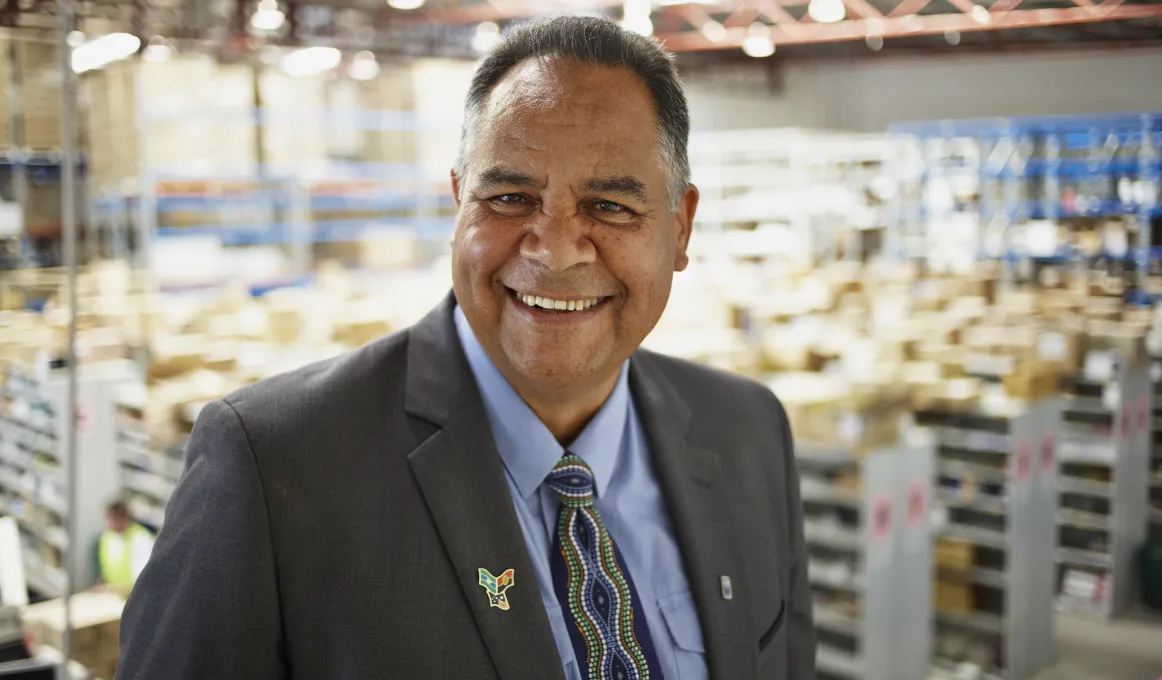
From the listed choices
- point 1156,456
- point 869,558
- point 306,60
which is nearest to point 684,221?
point 869,558

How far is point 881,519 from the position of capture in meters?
4.77

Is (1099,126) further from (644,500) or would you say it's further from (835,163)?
(835,163)

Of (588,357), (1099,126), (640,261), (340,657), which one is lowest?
(340,657)

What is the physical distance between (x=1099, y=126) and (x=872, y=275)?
567 cm

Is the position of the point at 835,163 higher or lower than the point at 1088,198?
higher

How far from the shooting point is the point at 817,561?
489cm

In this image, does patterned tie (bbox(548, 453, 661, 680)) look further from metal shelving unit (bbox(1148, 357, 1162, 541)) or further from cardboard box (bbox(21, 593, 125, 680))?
metal shelving unit (bbox(1148, 357, 1162, 541))

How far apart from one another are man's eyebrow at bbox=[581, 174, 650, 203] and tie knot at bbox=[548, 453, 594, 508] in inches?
15.1

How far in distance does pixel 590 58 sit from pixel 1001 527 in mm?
5309

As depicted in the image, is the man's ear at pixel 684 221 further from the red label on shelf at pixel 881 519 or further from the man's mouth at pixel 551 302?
the red label on shelf at pixel 881 519

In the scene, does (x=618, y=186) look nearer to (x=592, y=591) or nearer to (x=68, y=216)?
(x=592, y=591)

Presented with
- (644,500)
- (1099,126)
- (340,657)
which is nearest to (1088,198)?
(1099,126)

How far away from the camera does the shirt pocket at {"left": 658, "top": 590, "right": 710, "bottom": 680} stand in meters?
1.51

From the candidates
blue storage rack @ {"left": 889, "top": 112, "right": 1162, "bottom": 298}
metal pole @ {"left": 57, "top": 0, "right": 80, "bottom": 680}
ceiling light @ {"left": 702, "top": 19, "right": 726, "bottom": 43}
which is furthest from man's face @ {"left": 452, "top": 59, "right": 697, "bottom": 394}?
ceiling light @ {"left": 702, "top": 19, "right": 726, "bottom": 43}
